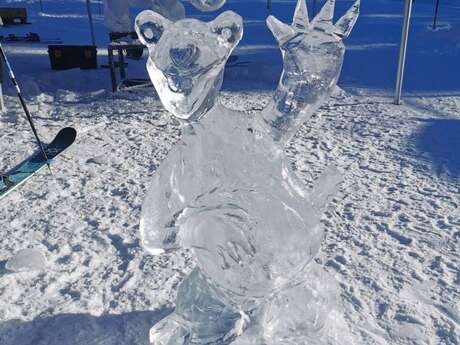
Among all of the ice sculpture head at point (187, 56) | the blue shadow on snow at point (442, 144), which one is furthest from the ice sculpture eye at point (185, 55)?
the blue shadow on snow at point (442, 144)

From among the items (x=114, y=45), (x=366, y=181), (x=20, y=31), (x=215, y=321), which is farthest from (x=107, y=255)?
(x=20, y=31)

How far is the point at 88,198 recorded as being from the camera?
345 centimetres

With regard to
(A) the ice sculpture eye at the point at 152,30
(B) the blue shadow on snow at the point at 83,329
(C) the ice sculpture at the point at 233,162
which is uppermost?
(A) the ice sculpture eye at the point at 152,30

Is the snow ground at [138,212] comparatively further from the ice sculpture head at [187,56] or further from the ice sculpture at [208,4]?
the ice sculpture at [208,4]

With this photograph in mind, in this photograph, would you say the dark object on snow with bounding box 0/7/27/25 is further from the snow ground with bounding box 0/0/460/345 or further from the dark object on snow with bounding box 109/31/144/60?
the snow ground with bounding box 0/0/460/345

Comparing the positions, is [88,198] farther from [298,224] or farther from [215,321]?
[298,224]

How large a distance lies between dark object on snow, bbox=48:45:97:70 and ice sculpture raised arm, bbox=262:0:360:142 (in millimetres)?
6131

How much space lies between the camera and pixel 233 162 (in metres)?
1.60

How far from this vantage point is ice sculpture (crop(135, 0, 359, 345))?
1489 millimetres

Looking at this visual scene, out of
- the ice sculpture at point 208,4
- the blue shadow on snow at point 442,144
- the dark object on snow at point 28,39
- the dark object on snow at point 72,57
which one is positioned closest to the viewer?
the ice sculpture at point 208,4

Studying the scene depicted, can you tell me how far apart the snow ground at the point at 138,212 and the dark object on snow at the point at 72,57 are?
745 millimetres

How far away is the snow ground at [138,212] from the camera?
88.8 inches

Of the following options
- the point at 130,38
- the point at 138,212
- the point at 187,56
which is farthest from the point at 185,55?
the point at 130,38

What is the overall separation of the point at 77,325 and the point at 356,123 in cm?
375
